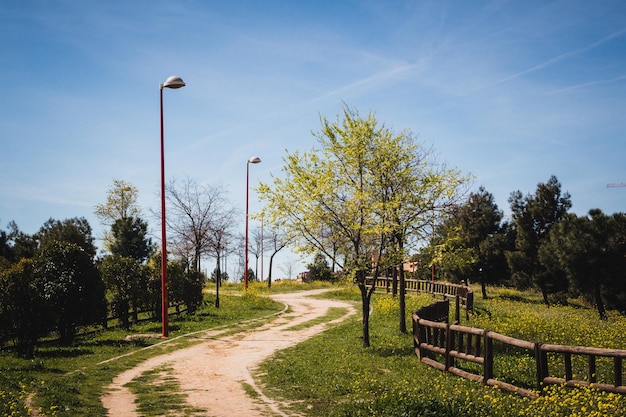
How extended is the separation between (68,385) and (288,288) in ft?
123

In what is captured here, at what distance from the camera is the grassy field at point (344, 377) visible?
10.4 m

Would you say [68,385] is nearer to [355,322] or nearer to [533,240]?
[355,322]

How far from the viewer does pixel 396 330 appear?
909 inches

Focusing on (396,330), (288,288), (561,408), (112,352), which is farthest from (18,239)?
(561,408)

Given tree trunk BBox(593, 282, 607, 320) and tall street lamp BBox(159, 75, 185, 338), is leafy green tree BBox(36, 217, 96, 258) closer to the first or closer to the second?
tall street lamp BBox(159, 75, 185, 338)

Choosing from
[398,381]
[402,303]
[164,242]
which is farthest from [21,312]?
[402,303]

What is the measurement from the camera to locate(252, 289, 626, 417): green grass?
10172mm

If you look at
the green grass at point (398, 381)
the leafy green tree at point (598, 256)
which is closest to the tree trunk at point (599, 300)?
the leafy green tree at point (598, 256)

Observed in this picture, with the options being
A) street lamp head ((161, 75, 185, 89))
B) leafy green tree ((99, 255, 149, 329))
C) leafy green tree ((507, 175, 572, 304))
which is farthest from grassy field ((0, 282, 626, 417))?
leafy green tree ((507, 175, 572, 304))

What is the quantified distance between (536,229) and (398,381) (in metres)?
35.8

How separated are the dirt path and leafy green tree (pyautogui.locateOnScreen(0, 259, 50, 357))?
4.54 metres

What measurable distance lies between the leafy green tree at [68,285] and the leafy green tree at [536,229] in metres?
34.3

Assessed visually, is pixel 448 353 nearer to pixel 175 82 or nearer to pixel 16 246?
pixel 175 82

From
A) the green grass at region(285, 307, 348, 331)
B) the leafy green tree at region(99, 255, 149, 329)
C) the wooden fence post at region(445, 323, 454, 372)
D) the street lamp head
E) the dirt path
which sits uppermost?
the street lamp head
